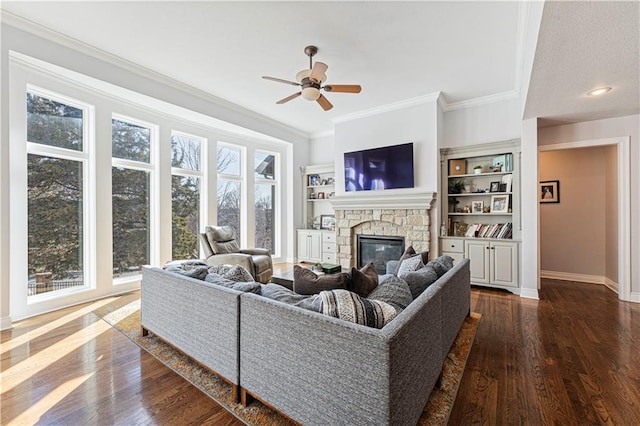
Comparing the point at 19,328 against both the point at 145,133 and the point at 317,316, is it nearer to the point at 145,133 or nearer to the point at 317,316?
the point at 145,133

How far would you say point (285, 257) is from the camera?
21.7 ft

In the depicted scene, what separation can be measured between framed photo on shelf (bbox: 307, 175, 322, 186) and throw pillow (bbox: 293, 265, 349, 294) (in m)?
4.62

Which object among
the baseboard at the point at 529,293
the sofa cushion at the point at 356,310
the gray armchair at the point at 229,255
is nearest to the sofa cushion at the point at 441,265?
the sofa cushion at the point at 356,310

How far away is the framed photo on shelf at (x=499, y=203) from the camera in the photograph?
4.23 meters

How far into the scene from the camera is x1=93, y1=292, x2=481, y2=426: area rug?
162cm

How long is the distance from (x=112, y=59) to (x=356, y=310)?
3.94 metres

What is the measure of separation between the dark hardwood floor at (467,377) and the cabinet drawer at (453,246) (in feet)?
4.47

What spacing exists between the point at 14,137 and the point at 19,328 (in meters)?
1.97

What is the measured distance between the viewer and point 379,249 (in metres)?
5.00

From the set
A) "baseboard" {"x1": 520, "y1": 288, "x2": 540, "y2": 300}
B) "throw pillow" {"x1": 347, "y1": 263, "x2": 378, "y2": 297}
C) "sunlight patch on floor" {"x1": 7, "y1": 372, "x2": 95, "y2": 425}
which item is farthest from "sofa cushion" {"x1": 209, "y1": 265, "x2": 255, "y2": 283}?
"baseboard" {"x1": 520, "y1": 288, "x2": 540, "y2": 300}

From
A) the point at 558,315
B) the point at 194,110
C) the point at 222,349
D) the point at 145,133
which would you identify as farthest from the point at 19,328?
the point at 558,315

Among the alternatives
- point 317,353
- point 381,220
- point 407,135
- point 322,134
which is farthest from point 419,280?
point 322,134

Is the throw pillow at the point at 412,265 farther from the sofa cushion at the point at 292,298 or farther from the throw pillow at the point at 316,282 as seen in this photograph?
the sofa cushion at the point at 292,298

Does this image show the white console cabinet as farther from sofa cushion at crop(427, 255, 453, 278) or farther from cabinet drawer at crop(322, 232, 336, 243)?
cabinet drawer at crop(322, 232, 336, 243)
